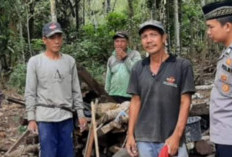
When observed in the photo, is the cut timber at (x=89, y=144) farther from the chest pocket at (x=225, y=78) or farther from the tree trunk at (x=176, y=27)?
the tree trunk at (x=176, y=27)

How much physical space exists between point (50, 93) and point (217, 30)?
232 cm

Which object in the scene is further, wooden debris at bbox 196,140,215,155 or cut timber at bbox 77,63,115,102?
cut timber at bbox 77,63,115,102

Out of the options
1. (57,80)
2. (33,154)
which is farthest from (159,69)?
(33,154)

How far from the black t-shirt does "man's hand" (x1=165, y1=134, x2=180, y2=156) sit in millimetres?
105

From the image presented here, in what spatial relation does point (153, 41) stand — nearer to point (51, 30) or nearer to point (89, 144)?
A: point (51, 30)

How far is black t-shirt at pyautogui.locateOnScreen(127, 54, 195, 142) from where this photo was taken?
3.51 metres

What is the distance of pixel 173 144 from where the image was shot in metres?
3.40

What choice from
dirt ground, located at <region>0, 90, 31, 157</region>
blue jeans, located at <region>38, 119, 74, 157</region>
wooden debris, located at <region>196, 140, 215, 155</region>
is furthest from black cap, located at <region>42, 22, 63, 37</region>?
dirt ground, located at <region>0, 90, 31, 157</region>

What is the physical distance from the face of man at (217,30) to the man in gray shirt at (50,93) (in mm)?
2097

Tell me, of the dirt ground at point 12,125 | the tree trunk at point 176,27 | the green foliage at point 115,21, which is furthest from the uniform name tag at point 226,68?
the green foliage at point 115,21

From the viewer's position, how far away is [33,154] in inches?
256

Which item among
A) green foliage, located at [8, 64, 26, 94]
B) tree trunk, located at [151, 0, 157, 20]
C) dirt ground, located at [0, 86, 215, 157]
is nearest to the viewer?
dirt ground, located at [0, 86, 215, 157]

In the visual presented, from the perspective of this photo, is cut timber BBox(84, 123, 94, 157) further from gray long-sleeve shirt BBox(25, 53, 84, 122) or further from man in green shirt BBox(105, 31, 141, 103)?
man in green shirt BBox(105, 31, 141, 103)

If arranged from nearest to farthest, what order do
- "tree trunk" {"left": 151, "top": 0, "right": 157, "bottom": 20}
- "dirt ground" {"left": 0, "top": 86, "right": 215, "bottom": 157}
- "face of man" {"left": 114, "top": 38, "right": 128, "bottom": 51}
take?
"face of man" {"left": 114, "top": 38, "right": 128, "bottom": 51} < "dirt ground" {"left": 0, "top": 86, "right": 215, "bottom": 157} < "tree trunk" {"left": 151, "top": 0, "right": 157, "bottom": 20}
